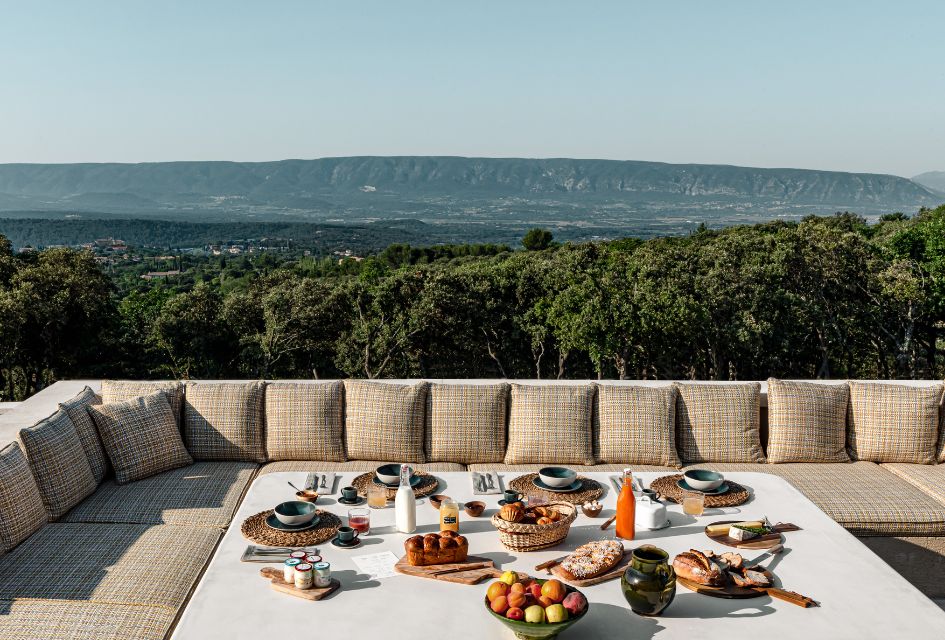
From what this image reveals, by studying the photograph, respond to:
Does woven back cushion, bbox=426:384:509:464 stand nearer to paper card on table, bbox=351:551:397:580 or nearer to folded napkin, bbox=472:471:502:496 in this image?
folded napkin, bbox=472:471:502:496

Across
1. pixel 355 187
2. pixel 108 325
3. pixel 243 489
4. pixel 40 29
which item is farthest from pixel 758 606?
pixel 355 187

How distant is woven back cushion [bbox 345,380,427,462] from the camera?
400 centimetres

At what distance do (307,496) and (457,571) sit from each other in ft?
2.87

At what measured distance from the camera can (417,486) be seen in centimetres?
296

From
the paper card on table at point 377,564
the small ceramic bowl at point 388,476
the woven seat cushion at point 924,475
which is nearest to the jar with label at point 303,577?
the paper card on table at point 377,564

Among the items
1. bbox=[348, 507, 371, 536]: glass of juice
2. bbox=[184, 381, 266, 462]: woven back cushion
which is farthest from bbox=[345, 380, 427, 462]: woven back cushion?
bbox=[348, 507, 371, 536]: glass of juice

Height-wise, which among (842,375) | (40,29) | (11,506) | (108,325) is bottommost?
(842,375)

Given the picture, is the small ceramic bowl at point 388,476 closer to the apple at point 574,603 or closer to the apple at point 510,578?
the apple at point 510,578

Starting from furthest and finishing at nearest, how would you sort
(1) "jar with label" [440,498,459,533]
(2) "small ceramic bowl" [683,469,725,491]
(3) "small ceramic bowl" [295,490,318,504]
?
(2) "small ceramic bowl" [683,469,725,491] → (3) "small ceramic bowl" [295,490,318,504] → (1) "jar with label" [440,498,459,533]

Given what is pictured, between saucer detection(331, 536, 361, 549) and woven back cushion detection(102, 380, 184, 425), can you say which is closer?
saucer detection(331, 536, 361, 549)

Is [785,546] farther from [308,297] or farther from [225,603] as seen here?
[308,297]

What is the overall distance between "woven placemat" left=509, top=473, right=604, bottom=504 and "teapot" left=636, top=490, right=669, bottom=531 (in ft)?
1.03

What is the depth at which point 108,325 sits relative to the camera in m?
11.1

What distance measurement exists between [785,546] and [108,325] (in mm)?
10853
